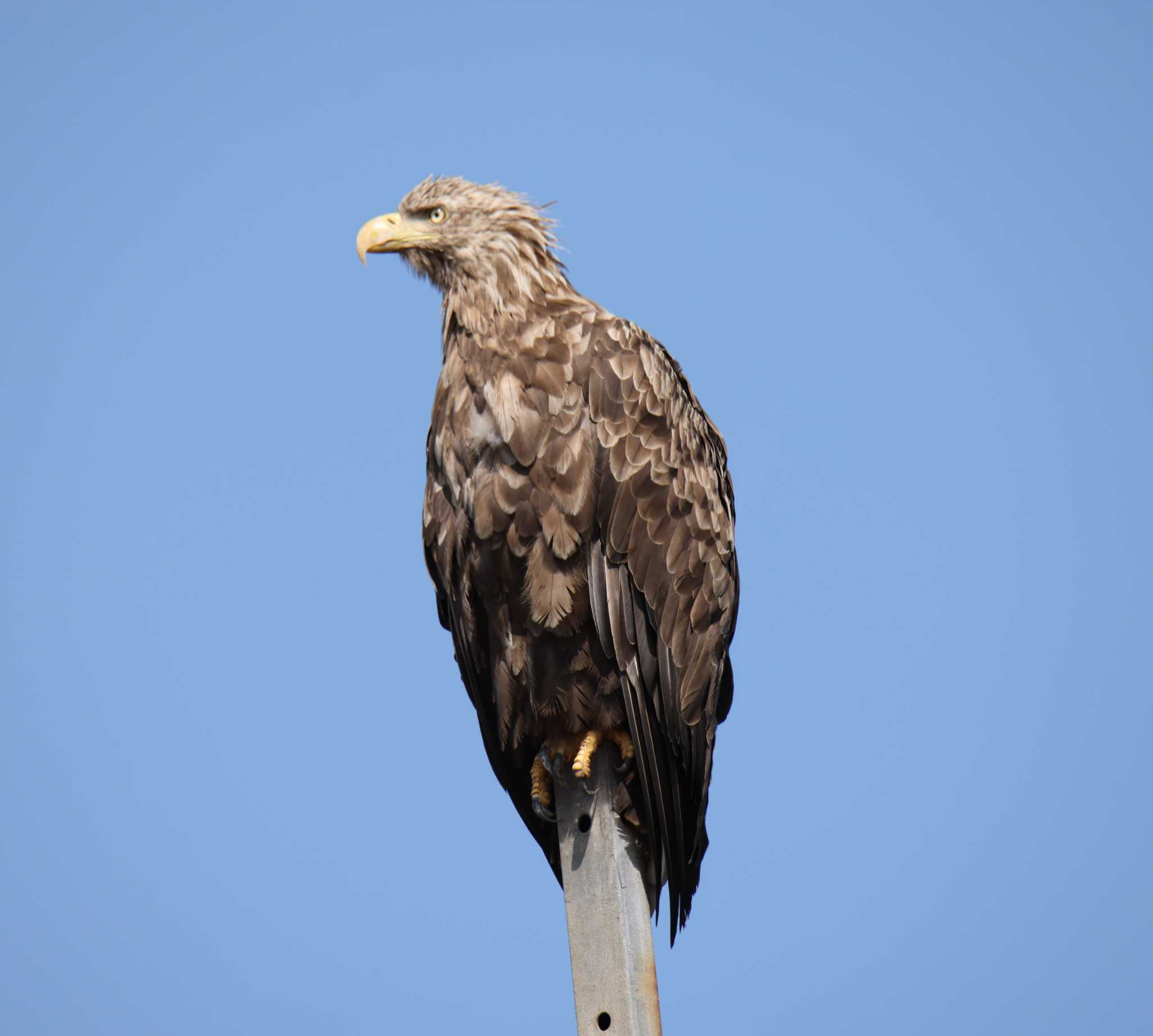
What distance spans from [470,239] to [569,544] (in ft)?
4.88

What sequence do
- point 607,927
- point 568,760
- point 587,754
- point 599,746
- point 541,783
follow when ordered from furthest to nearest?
1. point 541,783
2. point 568,760
3. point 599,746
4. point 587,754
5. point 607,927

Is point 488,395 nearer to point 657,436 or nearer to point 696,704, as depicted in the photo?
point 657,436

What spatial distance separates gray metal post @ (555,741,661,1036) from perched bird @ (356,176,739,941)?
0.29 meters

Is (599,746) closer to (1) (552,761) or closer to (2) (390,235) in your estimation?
(1) (552,761)

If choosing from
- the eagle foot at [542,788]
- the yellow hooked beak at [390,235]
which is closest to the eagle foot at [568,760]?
the eagle foot at [542,788]

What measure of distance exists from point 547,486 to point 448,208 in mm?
1478

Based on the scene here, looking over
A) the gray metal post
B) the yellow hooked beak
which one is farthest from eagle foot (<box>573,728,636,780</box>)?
the yellow hooked beak

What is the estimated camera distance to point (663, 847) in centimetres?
510

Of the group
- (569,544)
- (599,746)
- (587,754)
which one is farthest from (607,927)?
(569,544)

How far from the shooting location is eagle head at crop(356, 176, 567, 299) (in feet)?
18.2

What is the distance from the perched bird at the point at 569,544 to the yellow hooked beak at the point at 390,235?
0.03m

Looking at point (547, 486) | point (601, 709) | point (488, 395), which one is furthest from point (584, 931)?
point (488, 395)

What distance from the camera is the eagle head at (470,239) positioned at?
219 inches

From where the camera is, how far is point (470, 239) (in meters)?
5.65
